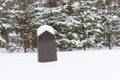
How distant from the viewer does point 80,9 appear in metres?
11.3

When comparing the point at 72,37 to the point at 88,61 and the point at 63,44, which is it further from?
the point at 88,61

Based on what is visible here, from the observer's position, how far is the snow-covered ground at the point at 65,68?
457 cm

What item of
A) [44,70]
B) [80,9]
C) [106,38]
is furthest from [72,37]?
[44,70]

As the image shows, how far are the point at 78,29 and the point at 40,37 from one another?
18.0 ft

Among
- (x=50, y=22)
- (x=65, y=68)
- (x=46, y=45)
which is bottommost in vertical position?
(x=65, y=68)

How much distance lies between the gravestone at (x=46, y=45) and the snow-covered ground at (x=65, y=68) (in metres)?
0.15

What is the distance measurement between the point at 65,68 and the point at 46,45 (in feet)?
3.10

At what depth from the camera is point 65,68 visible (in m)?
5.16

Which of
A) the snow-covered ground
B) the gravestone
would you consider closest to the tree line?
the snow-covered ground

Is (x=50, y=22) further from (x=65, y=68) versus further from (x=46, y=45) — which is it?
(x=65, y=68)

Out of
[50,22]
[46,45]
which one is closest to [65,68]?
[46,45]

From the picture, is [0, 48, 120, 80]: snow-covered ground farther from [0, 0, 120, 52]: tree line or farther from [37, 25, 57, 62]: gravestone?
[0, 0, 120, 52]: tree line

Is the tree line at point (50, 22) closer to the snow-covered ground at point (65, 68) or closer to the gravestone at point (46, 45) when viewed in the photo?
the snow-covered ground at point (65, 68)

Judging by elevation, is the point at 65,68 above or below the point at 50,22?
below
